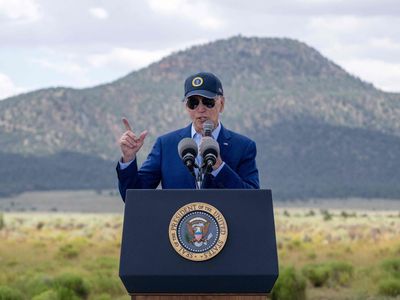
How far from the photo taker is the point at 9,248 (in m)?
31.0

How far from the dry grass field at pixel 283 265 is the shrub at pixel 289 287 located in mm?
15

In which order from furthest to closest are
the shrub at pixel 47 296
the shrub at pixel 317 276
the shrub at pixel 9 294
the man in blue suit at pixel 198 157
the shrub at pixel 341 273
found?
the shrub at pixel 341 273 → the shrub at pixel 317 276 → the shrub at pixel 9 294 → the shrub at pixel 47 296 → the man in blue suit at pixel 198 157

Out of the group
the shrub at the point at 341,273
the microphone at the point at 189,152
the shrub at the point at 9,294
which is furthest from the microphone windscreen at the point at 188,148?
the shrub at the point at 341,273

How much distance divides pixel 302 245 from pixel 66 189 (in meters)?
62.9

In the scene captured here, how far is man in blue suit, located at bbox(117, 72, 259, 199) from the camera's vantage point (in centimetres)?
521

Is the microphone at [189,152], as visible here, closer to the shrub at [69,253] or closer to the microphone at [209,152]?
the microphone at [209,152]

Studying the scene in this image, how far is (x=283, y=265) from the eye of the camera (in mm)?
20688

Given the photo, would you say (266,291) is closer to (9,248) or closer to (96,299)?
(96,299)

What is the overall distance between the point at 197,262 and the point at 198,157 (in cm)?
97

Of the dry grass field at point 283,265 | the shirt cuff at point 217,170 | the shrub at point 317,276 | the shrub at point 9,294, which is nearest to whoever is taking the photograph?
the shirt cuff at point 217,170

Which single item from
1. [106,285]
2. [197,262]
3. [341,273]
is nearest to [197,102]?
[197,262]

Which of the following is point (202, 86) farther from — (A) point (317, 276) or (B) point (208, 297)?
(A) point (317, 276)

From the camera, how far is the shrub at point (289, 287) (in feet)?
50.1

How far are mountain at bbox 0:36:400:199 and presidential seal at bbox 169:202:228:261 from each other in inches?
3142
